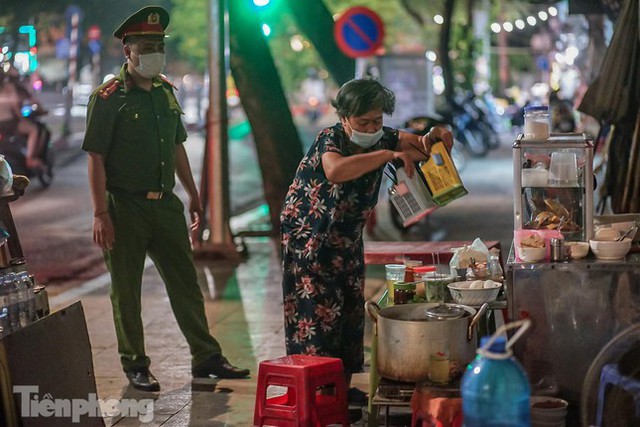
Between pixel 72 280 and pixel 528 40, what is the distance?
58477 millimetres

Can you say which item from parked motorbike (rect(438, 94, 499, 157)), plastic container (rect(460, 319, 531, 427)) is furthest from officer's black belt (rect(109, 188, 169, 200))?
parked motorbike (rect(438, 94, 499, 157))

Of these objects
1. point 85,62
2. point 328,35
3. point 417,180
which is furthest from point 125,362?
point 85,62

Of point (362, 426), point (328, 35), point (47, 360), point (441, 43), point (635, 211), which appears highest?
point (441, 43)

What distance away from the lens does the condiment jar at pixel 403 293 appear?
18.0ft

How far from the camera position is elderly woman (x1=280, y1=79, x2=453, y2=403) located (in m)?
5.45

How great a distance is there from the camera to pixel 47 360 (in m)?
4.92

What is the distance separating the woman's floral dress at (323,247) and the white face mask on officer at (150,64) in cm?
125

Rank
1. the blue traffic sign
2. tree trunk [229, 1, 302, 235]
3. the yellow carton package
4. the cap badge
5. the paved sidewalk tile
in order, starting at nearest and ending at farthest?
1. the yellow carton package
2. the paved sidewalk tile
3. the cap badge
4. tree trunk [229, 1, 302, 235]
5. the blue traffic sign

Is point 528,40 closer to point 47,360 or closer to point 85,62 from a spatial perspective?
point 85,62

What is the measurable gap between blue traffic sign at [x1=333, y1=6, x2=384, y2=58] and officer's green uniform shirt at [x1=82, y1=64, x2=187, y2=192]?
778 centimetres

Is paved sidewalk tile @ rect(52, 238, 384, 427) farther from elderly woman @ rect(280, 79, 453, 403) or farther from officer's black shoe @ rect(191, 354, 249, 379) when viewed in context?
elderly woman @ rect(280, 79, 453, 403)

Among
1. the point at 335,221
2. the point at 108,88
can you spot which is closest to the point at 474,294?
the point at 335,221

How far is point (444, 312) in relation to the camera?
4.98 meters

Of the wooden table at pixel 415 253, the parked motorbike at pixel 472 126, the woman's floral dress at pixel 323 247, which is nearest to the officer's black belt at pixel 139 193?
the woman's floral dress at pixel 323 247
